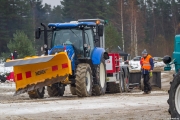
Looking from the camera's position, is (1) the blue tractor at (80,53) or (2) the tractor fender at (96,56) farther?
(2) the tractor fender at (96,56)

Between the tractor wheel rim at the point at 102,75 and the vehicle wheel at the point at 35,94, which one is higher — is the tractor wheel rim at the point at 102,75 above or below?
above

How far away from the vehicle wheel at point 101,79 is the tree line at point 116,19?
70.9 ft

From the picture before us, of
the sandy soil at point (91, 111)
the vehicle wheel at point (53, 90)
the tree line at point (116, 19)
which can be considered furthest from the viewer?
the tree line at point (116, 19)

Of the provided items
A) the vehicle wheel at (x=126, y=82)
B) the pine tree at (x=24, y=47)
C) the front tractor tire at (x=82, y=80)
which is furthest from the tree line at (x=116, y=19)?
the front tractor tire at (x=82, y=80)

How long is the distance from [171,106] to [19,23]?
192ft

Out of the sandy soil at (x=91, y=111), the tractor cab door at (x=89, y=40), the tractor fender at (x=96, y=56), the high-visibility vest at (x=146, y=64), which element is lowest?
the sandy soil at (x=91, y=111)

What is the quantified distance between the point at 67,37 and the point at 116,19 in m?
57.4

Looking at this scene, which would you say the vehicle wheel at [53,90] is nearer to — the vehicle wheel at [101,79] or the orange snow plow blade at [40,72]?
the vehicle wheel at [101,79]

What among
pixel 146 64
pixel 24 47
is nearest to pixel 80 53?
pixel 146 64

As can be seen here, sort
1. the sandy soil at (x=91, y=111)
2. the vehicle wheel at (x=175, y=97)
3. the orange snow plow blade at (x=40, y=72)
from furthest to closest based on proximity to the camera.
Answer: the orange snow plow blade at (x=40, y=72), the sandy soil at (x=91, y=111), the vehicle wheel at (x=175, y=97)

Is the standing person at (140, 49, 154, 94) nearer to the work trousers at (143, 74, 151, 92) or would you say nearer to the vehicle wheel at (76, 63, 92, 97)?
the work trousers at (143, 74, 151, 92)

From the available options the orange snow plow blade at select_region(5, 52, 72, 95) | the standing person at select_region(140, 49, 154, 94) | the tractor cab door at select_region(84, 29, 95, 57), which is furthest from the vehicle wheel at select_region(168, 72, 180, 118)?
the standing person at select_region(140, 49, 154, 94)

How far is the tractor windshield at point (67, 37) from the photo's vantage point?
18.1 meters

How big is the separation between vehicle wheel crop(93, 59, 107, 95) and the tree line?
21.6 metres
